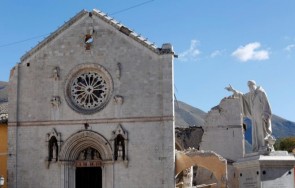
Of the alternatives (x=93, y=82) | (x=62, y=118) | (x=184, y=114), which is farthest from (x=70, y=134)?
(x=184, y=114)

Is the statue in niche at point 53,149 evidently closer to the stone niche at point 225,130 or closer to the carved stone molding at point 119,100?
the carved stone molding at point 119,100

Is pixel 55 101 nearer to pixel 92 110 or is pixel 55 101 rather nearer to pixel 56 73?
pixel 56 73

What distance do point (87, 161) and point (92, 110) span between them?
8.49 ft

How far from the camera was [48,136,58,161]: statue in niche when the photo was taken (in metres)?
27.9

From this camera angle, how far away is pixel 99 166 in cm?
2823

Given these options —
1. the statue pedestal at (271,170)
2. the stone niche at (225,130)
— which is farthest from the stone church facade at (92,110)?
the statue pedestal at (271,170)

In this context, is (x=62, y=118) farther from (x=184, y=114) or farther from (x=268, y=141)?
(x=184, y=114)

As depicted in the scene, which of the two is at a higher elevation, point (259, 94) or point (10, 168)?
point (259, 94)

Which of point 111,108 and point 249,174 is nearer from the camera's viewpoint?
point 249,174

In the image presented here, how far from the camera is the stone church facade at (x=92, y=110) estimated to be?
1069 inches

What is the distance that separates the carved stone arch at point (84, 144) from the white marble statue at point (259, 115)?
13690 millimetres

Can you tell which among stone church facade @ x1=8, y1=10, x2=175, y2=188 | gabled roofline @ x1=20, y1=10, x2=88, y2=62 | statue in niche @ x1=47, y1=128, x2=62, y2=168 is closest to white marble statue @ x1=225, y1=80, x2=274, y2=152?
stone church facade @ x1=8, y1=10, x2=175, y2=188

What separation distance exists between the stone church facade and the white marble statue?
1224 cm

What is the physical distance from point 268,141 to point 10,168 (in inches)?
696
